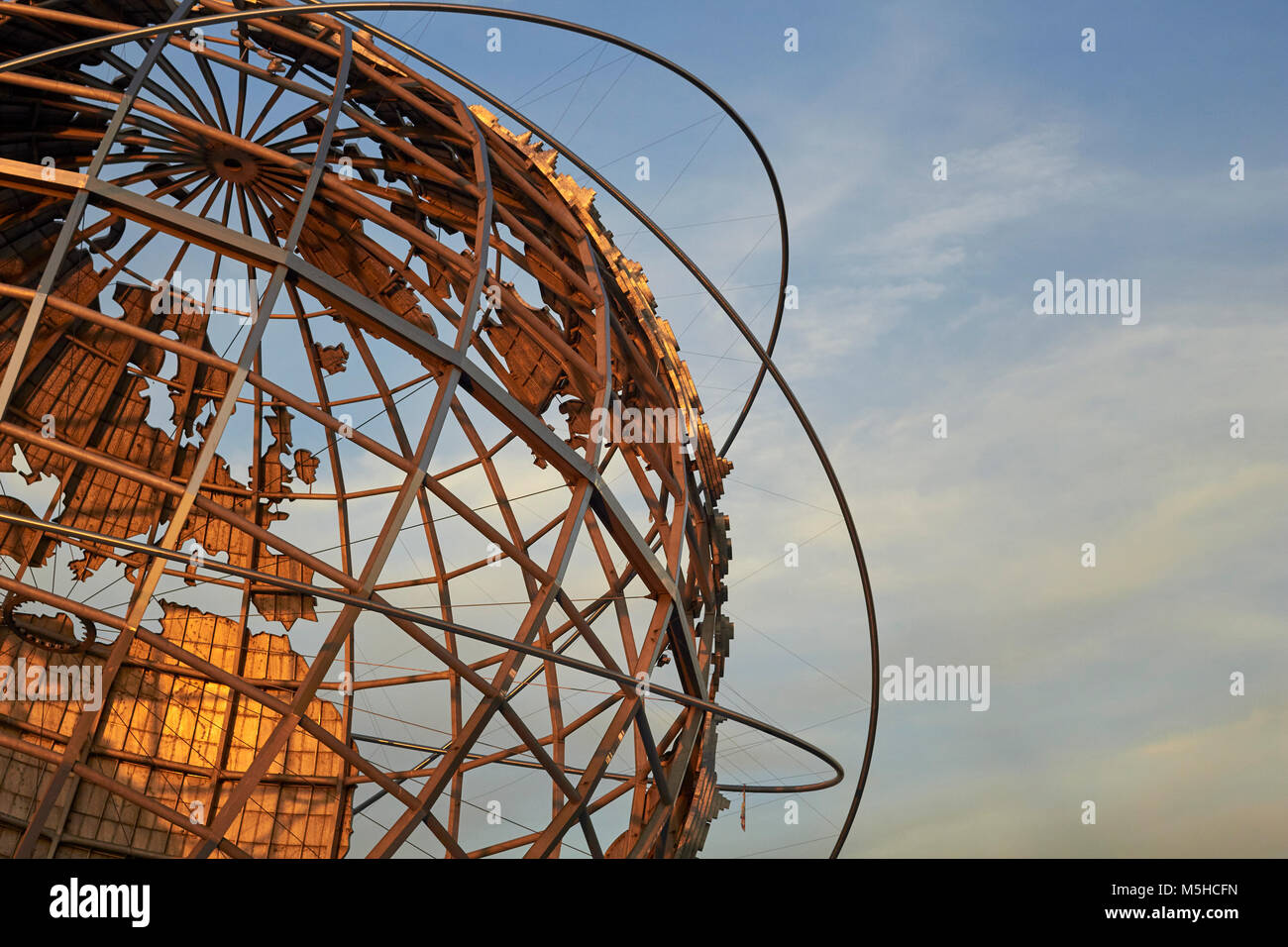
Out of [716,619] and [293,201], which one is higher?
[293,201]

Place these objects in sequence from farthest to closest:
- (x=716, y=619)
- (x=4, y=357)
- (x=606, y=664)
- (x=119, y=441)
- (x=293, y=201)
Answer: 1. (x=119, y=441)
2. (x=4, y=357)
3. (x=293, y=201)
4. (x=716, y=619)
5. (x=606, y=664)

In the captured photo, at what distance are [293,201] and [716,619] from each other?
1121 cm

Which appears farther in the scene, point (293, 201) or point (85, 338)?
point (85, 338)

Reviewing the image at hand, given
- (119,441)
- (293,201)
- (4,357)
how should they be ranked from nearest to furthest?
(293,201) < (4,357) < (119,441)

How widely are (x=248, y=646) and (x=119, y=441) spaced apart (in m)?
5.46

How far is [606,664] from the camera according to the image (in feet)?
59.3

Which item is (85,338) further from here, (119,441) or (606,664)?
(606,664)
